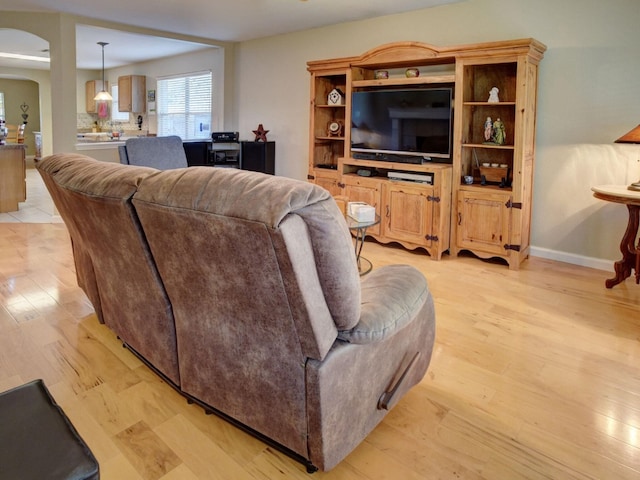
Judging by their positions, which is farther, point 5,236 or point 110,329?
point 5,236

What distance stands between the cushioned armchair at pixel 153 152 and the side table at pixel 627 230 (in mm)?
3859

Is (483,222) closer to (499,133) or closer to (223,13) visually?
(499,133)

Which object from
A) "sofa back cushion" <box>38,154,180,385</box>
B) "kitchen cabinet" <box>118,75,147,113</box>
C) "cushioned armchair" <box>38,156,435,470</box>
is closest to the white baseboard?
"cushioned armchair" <box>38,156,435,470</box>

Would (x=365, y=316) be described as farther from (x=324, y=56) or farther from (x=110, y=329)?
(x=324, y=56)

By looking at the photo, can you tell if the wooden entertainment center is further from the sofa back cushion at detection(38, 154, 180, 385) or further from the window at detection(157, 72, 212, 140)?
the window at detection(157, 72, 212, 140)

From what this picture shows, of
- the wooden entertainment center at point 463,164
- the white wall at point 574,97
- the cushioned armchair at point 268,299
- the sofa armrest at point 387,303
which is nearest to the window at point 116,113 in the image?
the wooden entertainment center at point 463,164

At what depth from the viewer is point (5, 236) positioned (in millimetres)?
4883

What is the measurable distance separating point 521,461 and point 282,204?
130cm

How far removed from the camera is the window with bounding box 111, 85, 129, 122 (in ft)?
34.8

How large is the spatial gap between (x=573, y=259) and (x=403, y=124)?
200cm

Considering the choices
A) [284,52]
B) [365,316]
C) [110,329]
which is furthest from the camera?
[284,52]

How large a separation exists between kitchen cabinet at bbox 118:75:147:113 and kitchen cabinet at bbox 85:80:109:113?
4.55 feet

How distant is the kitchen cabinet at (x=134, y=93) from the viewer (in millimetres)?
9453

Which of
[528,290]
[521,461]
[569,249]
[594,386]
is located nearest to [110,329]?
[521,461]
